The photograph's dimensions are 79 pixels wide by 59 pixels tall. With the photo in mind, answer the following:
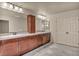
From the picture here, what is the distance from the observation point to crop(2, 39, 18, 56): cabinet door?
2.93 metres

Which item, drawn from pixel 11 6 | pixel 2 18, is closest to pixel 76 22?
pixel 11 6

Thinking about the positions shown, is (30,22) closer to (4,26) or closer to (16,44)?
(4,26)

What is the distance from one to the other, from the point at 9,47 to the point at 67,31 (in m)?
4.10

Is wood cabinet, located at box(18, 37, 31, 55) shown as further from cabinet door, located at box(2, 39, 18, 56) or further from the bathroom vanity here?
cabinet door, located at box(2, 39, 18, 56)

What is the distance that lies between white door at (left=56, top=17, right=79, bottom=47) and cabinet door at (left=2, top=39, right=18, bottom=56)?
3738mm

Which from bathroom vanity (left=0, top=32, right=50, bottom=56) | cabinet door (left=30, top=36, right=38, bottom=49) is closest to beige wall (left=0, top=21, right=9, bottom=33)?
bathroom vanity (left=0, top=32, right=50, bottom=56)

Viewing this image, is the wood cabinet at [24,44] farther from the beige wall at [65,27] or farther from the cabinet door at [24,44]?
the beige wall at [65,27]

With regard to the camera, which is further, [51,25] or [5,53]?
[51,25]

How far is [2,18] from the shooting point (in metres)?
5.82

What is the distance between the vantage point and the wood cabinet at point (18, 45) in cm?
294

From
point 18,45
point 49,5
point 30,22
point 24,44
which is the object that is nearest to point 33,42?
point 24,44

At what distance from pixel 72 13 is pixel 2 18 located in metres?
4.50

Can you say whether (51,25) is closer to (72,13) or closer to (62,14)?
(62,14)

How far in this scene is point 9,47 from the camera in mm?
3148
